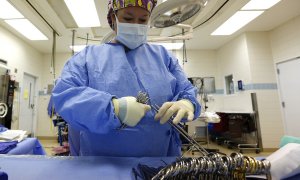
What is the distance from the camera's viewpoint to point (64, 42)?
480 cm

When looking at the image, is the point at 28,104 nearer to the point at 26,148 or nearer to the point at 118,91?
the point at 26,148

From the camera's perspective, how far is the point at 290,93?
3.98 metres

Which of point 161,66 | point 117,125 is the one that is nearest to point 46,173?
point 117,125

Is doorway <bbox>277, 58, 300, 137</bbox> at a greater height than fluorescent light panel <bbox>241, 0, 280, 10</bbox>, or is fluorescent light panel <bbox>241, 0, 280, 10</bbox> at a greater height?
fluorescent light panel <bbox>241, 0, 280, 10</bbox>

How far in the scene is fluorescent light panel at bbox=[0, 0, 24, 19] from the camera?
3.00 metres

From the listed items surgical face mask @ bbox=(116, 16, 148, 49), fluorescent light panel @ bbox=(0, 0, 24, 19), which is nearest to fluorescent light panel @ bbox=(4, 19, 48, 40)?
fluorescent light panel @ bbox=(0, 0, 24, 19)

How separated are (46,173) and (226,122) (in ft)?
13.8

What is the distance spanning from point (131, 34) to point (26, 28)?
156 inches

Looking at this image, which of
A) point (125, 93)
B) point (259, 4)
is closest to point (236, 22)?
point (259, 4)

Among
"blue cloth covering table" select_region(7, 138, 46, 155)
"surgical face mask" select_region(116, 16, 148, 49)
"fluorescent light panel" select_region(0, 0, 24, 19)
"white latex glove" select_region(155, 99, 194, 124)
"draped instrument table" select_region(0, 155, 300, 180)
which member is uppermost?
"fluorescent light panel" select_region(0, 0, 24, 19)

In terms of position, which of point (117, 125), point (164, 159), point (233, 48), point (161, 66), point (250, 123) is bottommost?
point (250, 123)

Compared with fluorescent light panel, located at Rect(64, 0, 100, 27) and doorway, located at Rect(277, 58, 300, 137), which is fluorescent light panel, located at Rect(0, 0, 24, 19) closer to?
fluorescent light panel, located at Rect(64, 0, 100, 27)

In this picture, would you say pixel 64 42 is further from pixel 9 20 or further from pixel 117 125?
pixel 117 125

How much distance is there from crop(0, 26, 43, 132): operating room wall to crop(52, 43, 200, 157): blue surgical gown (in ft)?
13.4
